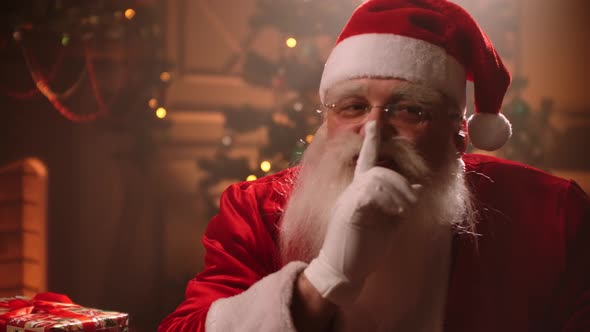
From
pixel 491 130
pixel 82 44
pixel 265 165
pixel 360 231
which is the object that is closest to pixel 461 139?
pixel 491 130

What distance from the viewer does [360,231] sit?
79 cm

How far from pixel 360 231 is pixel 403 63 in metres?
0.35

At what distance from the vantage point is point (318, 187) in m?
1.01

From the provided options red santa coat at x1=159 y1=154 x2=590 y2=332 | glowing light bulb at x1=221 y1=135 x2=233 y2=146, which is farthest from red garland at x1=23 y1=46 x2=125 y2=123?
red santa coat at x1=159 y1=154 x2=590 y2=332

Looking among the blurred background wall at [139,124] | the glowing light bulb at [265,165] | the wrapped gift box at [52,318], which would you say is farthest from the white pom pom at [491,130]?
the blurred background wall at [139,124]

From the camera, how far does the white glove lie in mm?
782

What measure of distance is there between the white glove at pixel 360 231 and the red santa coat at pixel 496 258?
0.22 metres

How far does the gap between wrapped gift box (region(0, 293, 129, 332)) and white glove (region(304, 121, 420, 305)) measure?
0.74m

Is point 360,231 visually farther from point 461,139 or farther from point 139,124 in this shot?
point 139,124

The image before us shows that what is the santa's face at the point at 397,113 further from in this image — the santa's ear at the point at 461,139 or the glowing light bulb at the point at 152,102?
the glowing light bulb at the point at 152,102

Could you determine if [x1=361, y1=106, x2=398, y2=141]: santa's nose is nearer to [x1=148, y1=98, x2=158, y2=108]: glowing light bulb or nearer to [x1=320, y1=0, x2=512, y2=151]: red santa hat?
[x1=320, y1=0, x2=512, y2=151]: red santa hat

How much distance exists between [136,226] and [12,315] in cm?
175

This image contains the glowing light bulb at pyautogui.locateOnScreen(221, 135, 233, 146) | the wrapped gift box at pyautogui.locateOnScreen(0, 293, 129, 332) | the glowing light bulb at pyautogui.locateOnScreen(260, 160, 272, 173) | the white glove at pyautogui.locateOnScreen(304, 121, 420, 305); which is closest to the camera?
the white glove at pyautogui.locateOnScreen(304, 121, 420, 305)

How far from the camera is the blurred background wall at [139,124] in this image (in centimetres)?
285
